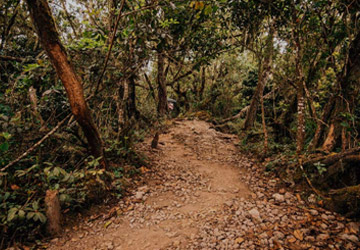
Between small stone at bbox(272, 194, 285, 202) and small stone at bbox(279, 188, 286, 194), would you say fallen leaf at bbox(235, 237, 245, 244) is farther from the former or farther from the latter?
small stone at bbox(279, 188, 286, 194)

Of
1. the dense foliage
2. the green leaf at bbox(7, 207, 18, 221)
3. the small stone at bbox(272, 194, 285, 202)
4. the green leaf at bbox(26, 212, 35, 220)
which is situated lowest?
the small stone at bbox(272, 194, 285, 202)

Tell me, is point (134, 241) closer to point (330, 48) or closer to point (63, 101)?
point (63, 101)

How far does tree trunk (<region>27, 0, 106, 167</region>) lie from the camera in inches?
98.7

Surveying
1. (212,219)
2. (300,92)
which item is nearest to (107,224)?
(212,219)

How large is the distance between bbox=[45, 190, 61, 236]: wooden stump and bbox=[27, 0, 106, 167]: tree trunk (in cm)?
107

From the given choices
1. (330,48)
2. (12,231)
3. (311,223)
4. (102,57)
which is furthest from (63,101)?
(330,48)

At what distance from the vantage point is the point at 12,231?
2645 millimetres

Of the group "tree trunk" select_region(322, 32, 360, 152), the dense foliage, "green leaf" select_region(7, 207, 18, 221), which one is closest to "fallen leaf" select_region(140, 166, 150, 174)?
the dense foliage

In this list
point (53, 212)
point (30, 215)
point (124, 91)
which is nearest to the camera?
point (30, 215)

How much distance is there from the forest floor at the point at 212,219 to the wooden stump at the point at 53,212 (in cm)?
17

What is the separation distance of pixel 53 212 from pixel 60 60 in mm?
2290

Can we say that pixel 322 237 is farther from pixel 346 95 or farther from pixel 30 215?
pixel 30 215

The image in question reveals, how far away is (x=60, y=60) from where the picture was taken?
9.09 feet

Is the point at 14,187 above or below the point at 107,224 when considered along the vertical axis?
above
